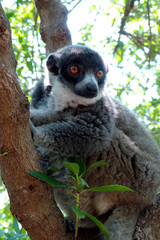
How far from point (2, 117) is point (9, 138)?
0.24 metres

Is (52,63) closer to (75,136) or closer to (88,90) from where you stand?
(88,90)

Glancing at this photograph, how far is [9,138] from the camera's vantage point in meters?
3.06

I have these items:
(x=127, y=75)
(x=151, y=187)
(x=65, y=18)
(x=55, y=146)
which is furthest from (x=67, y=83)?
(x=127, y=75)

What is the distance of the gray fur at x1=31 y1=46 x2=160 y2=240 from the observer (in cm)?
394

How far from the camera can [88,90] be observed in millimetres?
4293

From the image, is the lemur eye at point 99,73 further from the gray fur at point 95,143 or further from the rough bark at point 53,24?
the rough bark at point 53,24

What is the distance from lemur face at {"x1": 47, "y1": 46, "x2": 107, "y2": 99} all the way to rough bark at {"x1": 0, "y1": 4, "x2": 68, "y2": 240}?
4.96 ft

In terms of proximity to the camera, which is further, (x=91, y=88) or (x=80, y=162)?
(x=91, y=88)

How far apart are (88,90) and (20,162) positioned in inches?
65.4

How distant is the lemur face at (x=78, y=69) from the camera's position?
441 centimetres

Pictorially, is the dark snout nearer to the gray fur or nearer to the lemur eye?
the gray fur

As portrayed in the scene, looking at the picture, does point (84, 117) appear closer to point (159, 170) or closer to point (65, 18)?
point (159, 170)

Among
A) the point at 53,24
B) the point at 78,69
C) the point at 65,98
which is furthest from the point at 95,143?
the point at 53,24

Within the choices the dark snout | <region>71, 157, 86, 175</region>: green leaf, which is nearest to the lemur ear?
the dark snout
